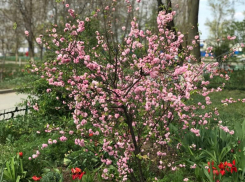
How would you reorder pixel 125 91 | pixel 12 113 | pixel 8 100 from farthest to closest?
pixel 8 100 → pixel 12 113 → pixel 125 91

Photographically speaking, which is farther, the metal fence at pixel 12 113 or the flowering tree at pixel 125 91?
the metal fence at pixel 12 113

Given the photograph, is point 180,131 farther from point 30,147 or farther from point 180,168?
point 30,147

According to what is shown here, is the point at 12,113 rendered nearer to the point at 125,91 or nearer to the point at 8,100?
the point at 125,91

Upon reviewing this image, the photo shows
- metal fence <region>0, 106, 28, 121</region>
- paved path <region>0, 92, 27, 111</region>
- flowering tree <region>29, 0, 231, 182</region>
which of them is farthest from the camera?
paved path <region>0, 92, 27, 111</region>

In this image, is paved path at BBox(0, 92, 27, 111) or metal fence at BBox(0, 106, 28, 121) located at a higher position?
metal fence at BBox(0, 106, 28, 121)

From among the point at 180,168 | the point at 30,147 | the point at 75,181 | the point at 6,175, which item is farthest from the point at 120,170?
the point at 30,147

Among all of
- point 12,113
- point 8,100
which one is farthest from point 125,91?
point 8,100

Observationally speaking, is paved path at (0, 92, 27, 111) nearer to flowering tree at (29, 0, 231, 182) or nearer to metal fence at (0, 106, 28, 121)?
metal fence at (0, 106, 28, 121)

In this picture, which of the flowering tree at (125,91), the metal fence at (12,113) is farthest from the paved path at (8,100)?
the flowering tree at (125,91)

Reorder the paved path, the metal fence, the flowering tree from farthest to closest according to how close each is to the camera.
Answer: the paved path < the metal fence < the flowering tree

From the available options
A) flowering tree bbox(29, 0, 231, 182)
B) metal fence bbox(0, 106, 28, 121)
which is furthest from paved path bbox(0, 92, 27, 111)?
flowering tree bbox(29, 0, 231, 182)

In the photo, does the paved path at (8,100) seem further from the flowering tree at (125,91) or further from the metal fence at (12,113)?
the flowering tree at (125,91)

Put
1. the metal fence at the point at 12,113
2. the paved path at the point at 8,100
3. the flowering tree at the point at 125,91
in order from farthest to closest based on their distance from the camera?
the paved path at the point at 8,100 → the metal fence at the point at 12,113 → the flowering tree at the point at 125,91

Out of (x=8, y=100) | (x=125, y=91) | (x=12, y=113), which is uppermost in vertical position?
(x=125, y=91)
